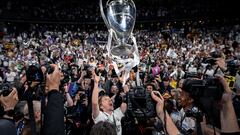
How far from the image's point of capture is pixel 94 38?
21.6m

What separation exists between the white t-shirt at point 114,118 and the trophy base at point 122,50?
46.4 inches

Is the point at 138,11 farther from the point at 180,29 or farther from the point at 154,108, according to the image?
the point at 154,108

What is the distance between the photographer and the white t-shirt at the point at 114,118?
4.18 meters

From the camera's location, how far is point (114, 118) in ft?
14.4

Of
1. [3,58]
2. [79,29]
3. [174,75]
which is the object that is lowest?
[174,75]

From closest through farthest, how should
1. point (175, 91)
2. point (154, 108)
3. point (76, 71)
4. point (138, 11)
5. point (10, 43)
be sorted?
point (154, 108), point (175, 91), point (76, 71), point (10, 43), point (138, 11)

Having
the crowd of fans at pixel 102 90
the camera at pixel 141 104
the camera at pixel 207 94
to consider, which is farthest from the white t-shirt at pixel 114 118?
the camera at pixel 207 94

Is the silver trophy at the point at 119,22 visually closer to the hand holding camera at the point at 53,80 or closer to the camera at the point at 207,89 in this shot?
the camera at the point at 207,89

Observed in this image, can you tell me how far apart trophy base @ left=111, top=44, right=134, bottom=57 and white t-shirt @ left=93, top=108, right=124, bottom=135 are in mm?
1179

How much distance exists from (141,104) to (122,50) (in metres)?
2.23

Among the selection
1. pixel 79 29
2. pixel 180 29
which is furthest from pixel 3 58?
pixel 180 29

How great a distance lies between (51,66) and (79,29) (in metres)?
22.2

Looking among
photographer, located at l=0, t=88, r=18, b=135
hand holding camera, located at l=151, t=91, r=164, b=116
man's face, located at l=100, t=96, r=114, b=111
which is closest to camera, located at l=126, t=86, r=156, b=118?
hand holding camera, located at l=151, t=91, r=164, b=116

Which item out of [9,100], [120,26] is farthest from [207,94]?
[120,26]
